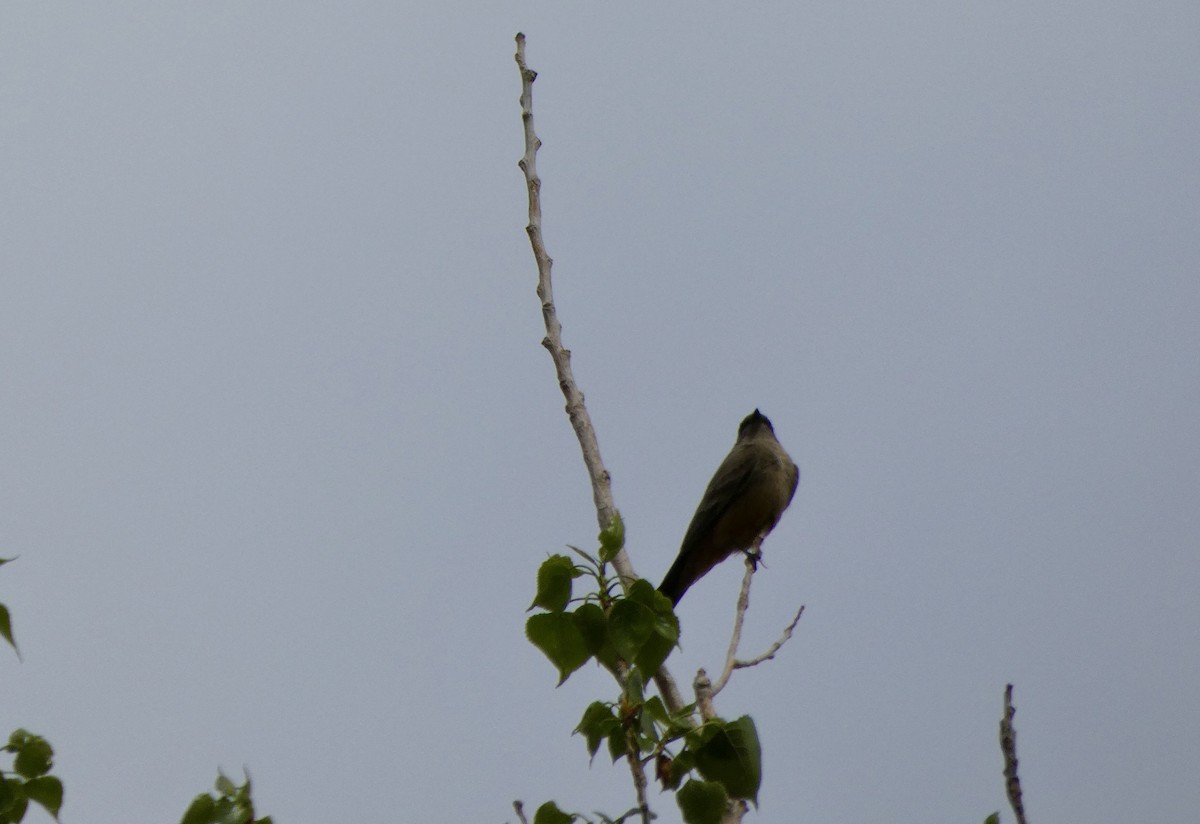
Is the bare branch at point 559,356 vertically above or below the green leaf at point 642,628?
above

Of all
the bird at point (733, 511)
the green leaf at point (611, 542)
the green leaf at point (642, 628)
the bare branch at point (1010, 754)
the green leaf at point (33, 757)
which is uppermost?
the bird at point (733, 511)

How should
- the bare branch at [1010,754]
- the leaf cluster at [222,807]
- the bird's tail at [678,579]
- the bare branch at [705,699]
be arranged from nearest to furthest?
1. the bare branch at [1010,754]
2. the leaf cluster at [222,807]
3. the bare branch at [705,699]
4. the bird's tail at [678,579]

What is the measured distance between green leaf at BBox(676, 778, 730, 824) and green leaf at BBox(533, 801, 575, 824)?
0.25m

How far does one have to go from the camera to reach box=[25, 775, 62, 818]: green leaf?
3066 millimetres

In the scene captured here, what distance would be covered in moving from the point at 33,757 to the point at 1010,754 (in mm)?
2148

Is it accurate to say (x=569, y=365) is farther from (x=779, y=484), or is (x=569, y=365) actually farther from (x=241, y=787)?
(x=779, y=484)

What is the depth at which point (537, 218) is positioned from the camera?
4551 mm

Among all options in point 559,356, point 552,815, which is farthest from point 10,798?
Answer: point 559,356

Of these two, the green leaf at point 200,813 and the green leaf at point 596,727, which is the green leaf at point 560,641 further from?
the green leaf at point 200,813

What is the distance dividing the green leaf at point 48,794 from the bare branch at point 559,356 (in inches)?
58.3

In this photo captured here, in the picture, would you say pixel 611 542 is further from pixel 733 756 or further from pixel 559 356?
pixel 559 356

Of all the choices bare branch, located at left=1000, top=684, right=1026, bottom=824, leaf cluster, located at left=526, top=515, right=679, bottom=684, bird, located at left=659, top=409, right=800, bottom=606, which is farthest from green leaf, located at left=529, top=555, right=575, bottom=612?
bird, located at left=659, top=409, right=800, bottom=606

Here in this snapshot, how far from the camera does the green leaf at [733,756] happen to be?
9.36 ft

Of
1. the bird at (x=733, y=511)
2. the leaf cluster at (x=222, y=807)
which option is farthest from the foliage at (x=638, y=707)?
the bird at (x=733, y=511)
